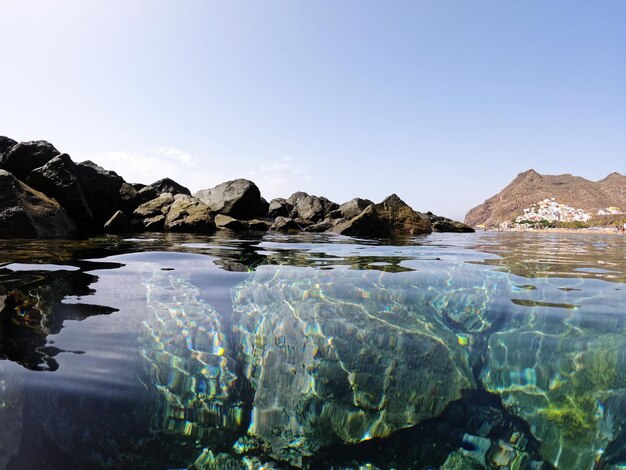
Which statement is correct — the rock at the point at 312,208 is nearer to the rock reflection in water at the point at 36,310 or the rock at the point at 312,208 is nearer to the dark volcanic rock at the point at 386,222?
the dark volcanic rock at the point at 386,222

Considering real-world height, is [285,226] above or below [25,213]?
below

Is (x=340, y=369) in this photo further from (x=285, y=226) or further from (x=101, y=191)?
(x=101, y=191)

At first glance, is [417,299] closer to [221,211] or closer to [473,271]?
[473,271]

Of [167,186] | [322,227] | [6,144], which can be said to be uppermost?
[6,144]

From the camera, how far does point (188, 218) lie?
13141 mm

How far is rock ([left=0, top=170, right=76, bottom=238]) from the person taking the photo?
805cm

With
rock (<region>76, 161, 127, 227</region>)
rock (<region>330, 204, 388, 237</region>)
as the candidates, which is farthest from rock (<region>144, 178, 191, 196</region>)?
rock (<region>330, 204, 388, 237</region>)

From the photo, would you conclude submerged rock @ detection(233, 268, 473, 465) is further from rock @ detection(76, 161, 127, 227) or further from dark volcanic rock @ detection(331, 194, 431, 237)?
rock @ detection(76, 161, 127, 227)

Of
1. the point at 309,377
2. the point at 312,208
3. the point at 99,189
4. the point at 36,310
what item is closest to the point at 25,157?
the point at 99,189

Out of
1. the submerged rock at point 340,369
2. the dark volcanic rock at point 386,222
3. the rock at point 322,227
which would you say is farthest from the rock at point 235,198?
the submerged rock at point 340,369

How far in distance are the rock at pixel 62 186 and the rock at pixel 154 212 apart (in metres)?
2.19

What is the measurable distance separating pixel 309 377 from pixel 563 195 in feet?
688

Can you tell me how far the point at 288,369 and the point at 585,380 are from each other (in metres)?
→ 2.04

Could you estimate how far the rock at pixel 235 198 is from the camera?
17561 millimetres
